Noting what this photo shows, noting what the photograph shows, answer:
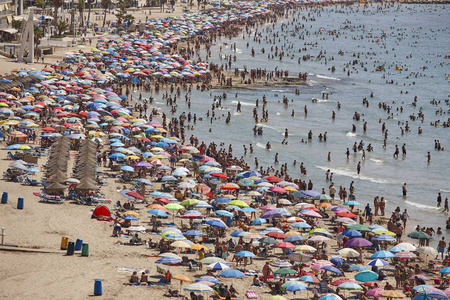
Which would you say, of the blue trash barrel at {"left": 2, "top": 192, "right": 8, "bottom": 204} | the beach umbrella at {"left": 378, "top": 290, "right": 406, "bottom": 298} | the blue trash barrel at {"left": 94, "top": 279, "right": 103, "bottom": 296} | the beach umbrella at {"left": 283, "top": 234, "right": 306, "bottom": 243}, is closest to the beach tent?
the blue trash barrel at {"left": 2, "top": 192, "right": 8, "bottom": 204}

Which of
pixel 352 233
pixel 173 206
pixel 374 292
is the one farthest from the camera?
pixel 173 206

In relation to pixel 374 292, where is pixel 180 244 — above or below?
above

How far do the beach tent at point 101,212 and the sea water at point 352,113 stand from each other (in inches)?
582

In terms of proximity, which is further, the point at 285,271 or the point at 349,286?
the point at 285,271

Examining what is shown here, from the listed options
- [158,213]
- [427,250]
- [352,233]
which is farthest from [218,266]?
[427,250]

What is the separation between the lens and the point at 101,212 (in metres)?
25.8

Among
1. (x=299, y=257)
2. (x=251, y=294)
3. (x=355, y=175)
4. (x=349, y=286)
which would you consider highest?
(x=349, y=286)

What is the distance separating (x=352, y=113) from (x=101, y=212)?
36.3 m

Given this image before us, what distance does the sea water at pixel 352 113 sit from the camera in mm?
39156

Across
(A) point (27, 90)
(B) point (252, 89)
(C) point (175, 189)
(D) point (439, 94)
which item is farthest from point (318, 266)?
(D) point (439, 94)

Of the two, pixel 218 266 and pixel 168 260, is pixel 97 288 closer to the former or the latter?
pixel 168 260

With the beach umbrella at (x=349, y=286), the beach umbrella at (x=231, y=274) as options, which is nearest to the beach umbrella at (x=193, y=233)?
the beach umbrella at (x=231, y=274)

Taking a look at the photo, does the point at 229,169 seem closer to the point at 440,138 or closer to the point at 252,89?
the point at 440,138

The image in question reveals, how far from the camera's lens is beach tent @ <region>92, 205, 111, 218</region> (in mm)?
25797
